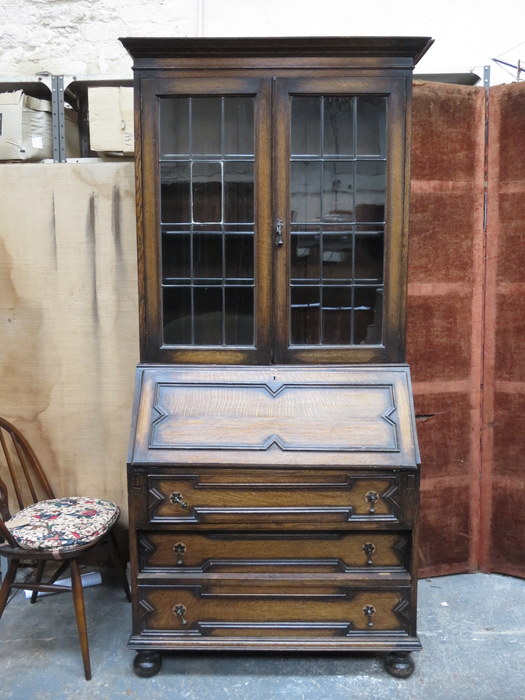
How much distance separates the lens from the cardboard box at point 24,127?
8.83 ft

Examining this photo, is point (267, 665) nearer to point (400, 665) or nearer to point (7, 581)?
point (400, 665)

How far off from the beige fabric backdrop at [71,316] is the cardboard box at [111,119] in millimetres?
88

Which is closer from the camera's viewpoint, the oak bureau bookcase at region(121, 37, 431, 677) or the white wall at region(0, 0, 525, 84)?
the oak bureau bookcase at region(121, 37, 431, 677)

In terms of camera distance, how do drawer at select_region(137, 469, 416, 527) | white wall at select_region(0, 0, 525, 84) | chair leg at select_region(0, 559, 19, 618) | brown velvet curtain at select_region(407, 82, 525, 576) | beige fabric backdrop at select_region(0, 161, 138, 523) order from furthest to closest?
white wall at select_region(0, 0, 525, 84)
beige fabric backdrop at select_region(0, 161, 138, 523)
brown velvet curtain at select_region(407, 82, 525, 576)
chair leg at select_region(0, 559, 19, 618)
drawer at select_region(137, 469, 416, 527)

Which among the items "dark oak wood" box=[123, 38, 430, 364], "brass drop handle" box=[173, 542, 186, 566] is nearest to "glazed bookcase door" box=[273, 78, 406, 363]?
"dark oak wood" box=[123, 38, 430, 364]

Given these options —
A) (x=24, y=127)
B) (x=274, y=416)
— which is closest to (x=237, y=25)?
(x=24, y=127)

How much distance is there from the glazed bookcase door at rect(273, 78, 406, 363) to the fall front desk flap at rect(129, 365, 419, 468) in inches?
4.1

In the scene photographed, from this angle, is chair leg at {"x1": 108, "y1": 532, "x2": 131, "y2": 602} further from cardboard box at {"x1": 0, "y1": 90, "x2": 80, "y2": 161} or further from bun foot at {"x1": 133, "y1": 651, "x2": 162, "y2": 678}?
cardboard box at {"x1": 0, "y1": 90, "x2": 80, "y2": 161}

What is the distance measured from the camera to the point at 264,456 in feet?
7.01

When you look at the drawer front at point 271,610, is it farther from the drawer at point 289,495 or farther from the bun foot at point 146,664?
the drawer at point 289,495

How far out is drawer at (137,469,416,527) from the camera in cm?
213

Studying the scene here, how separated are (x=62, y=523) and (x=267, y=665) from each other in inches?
36.8

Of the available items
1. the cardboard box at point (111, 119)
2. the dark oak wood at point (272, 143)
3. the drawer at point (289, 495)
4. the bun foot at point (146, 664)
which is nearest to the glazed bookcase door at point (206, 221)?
the dark oak wood at point (272, 143)

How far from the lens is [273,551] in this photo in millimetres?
2178
